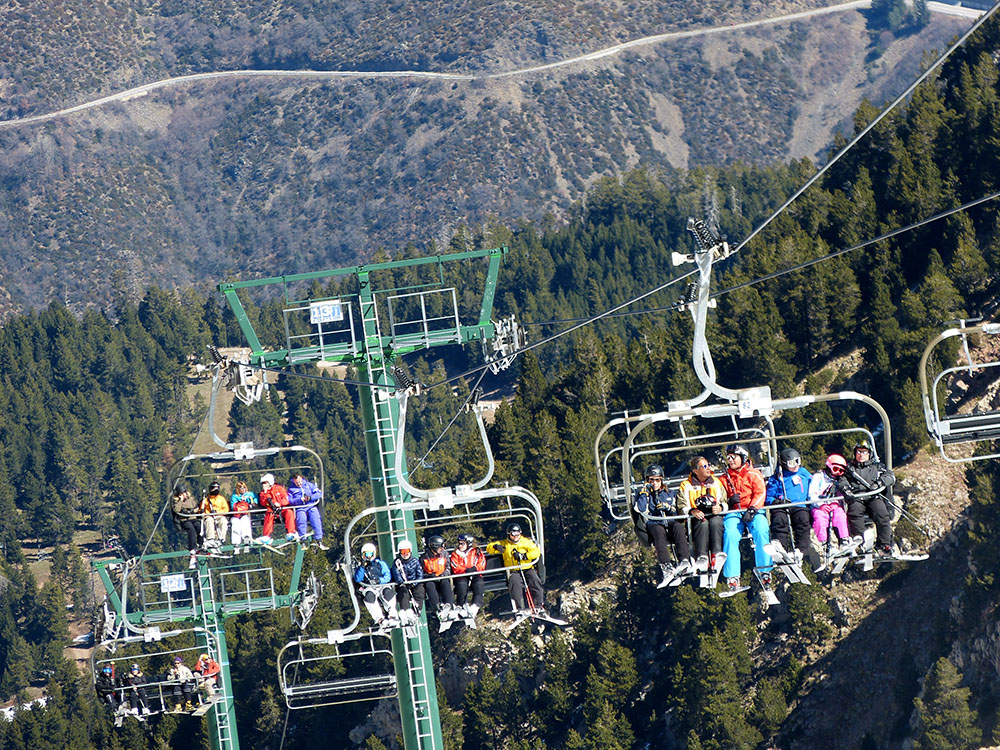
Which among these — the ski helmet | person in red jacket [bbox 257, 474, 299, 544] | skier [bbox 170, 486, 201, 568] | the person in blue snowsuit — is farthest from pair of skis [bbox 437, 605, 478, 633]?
skier [bbox 170, 486, 201, 568]

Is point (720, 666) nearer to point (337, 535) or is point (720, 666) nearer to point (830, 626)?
point (830, 626)

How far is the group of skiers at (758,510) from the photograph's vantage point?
91.4ft

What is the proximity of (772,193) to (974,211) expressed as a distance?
90.2 meters

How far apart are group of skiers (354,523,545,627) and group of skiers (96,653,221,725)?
11.9 meters

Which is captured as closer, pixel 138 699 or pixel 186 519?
pixel 186 519

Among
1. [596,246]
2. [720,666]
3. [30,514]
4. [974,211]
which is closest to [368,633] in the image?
[720,666]

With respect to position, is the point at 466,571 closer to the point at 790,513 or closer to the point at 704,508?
the point at 704,508

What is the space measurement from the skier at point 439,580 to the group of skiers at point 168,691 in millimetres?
12271

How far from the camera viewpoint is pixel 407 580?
2958cm

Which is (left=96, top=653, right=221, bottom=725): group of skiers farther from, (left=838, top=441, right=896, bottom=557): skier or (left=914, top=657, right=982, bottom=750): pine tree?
(left=914, top=657, right=982, bottom=750): pine tree

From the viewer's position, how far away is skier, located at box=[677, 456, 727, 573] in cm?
2781

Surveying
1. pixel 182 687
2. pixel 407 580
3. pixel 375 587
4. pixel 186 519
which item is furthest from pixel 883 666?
pixel 375 587

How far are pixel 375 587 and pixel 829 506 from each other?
728cm

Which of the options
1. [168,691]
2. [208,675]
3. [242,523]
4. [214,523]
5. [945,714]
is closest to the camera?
[242,523]
